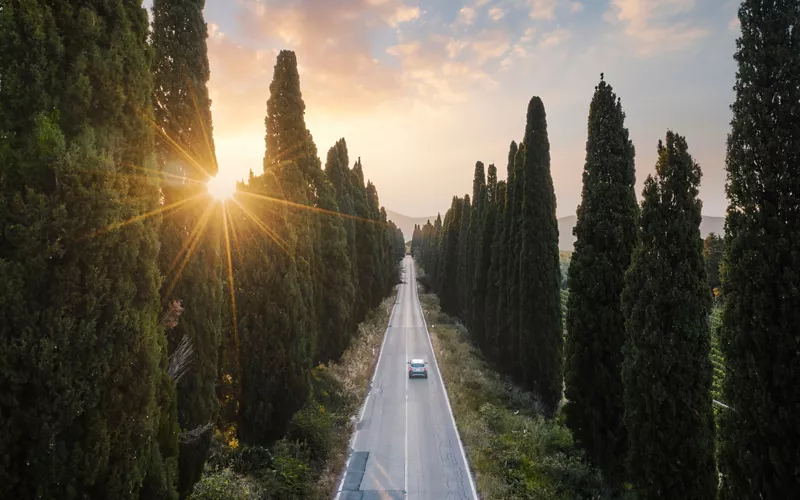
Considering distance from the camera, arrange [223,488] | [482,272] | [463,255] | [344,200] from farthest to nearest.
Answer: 1. [463,255]
2. [482,272]
3. [344,200]
4. [223,488]

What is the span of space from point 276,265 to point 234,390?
3.67 meters

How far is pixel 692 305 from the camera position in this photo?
28.2 feet

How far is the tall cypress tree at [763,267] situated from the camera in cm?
627

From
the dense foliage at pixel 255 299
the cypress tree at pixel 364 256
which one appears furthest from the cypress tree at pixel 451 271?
the dense foliage at pixel 255 299

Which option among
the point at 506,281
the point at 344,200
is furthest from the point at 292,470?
the point at 344,200

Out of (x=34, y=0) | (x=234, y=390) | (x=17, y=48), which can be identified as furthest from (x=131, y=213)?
(x=234, y=390)

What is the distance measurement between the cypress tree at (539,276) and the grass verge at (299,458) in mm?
7964

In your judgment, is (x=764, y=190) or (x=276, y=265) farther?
(x=276, y=265)

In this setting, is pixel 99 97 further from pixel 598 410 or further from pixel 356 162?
pixel 356 162

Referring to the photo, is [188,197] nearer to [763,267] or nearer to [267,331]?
[267,331]

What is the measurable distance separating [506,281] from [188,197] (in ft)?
57.2

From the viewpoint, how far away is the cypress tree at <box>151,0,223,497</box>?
346 inches

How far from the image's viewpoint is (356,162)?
131ft

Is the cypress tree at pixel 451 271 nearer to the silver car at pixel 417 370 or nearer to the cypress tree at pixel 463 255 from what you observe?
the cypress tree at pixel 463 255
